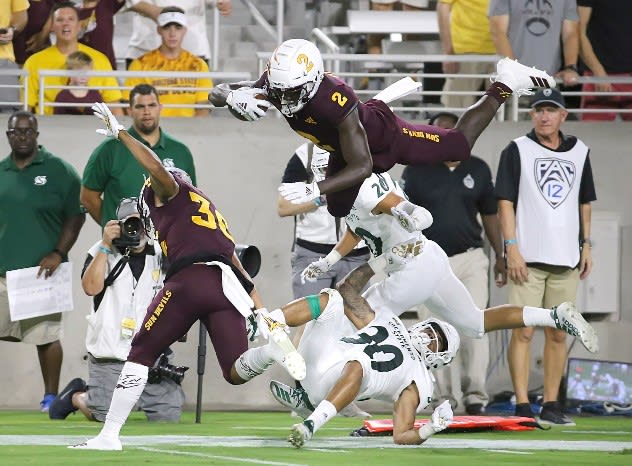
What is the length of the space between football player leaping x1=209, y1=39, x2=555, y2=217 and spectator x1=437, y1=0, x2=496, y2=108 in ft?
14.4

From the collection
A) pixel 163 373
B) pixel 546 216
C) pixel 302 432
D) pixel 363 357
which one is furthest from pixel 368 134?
pixel 546 216

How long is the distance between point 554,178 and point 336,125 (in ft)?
12.4

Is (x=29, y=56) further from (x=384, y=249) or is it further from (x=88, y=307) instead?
(x=384, y=249)

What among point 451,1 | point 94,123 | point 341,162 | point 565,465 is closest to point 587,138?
point 451,1

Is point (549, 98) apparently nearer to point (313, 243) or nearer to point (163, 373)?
point (313, 243)

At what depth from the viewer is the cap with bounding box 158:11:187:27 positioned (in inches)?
545

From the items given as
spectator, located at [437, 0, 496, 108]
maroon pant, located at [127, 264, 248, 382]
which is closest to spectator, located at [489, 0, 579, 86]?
spectator, located at [437, 0, 496, 108]

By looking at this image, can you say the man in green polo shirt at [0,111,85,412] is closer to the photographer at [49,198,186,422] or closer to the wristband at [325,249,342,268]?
the photographer at [49,198,186,422]

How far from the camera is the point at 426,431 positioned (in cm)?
905

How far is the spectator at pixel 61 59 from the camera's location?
13.9 meters

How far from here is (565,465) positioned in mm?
8195

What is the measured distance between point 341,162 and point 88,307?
16.6 feet

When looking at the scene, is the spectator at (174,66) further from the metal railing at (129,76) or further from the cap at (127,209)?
the cap at (127,209)

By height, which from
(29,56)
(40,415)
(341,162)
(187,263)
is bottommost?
(40,415)
